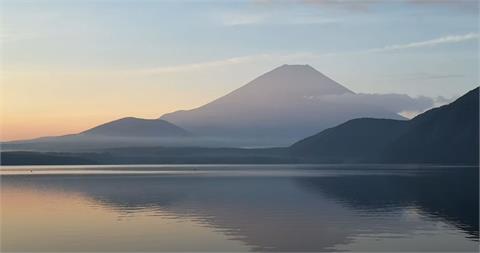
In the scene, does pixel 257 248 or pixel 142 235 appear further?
pixel 142 235

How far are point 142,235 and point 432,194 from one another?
42.0 meters

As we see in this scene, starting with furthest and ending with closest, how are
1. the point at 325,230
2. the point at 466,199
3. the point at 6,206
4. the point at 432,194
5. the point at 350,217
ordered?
the point at 432,194
the point at 466,199
the point at 6,206
the point at 350,217
the point at 325,230

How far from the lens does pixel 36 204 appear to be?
61219 mm

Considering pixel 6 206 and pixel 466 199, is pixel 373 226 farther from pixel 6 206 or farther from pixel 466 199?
pixel 6 206

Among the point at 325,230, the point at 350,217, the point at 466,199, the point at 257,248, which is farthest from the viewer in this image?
the point at 466,199

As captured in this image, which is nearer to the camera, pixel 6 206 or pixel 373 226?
pixel 373 226

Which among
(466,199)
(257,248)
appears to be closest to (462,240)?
(257,248)

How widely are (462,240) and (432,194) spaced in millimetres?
37437

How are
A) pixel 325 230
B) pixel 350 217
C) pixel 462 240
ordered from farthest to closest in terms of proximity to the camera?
pixel 350 217 → pixel 325 230 → pixel 462 240

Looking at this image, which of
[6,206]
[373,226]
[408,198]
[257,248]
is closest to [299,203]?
[408,198]

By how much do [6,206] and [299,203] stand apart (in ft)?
74.8

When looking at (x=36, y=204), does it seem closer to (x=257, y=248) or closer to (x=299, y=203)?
(x=299, y=203)

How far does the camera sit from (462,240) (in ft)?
123

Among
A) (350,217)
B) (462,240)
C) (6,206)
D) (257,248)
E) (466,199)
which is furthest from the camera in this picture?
(466,199)
